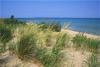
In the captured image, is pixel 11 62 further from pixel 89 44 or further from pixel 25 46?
pixel 89 44

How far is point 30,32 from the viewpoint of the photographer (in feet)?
7.20

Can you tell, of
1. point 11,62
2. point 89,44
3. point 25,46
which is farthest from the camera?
point 89,44

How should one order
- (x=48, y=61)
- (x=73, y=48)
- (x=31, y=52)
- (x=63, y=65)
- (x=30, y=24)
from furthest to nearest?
(x=73, y=48)
(x=30, y=24)
(x=31, y=52)
(x=63, y=65)
(x=48, y=61)

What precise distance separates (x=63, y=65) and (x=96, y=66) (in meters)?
0.65

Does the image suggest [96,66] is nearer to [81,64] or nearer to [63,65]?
[81,64]

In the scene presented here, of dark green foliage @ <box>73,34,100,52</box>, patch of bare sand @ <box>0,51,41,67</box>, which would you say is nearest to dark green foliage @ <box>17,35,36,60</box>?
patch of bare sand @ <box>0,51,41,67</box>

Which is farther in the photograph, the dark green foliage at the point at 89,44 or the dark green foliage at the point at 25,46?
the dark green foliage at the point at 89,44

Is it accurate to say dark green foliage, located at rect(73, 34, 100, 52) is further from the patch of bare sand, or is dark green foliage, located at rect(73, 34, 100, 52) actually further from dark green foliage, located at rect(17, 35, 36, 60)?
the patch of bare sand

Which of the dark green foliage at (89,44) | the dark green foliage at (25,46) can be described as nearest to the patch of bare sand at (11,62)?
the dark green foliage at (25,46)

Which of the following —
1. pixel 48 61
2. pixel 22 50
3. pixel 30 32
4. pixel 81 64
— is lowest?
pixel 81 64

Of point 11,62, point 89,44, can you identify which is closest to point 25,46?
point 11,62

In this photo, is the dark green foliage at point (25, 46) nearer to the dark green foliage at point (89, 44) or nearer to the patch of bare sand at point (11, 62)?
the patch of bare sand at point (11, 62)

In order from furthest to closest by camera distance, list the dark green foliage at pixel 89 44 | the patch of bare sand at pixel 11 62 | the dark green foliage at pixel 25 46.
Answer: the dark green foliage at pixel 89 44
the dark green foliage at pixel 25 46
the patch of bare sand at pixel 11 62

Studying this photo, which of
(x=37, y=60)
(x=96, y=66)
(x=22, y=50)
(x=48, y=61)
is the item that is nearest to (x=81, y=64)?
(x=96, y=66)
